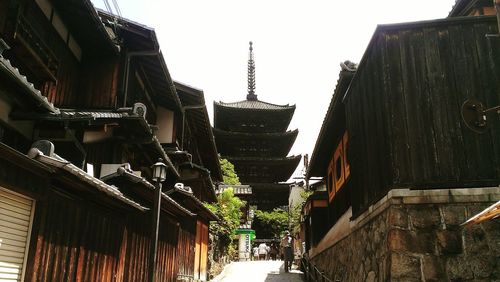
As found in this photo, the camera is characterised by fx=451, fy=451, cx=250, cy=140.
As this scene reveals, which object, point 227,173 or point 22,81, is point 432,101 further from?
point 227,173

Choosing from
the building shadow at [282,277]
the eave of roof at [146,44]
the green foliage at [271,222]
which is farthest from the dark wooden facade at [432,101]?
the green foliage at [271,222]

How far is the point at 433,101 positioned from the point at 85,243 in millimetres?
7295

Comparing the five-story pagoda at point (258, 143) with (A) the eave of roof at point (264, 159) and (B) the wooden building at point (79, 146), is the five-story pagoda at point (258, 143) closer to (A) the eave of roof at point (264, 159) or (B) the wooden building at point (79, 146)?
(A) the eave of roof at point (264, 159)

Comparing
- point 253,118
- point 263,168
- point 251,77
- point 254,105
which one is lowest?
point 263,168

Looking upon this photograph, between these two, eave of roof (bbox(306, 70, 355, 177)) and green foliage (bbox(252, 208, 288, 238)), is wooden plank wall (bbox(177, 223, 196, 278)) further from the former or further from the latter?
green foliage (bbox(252, 208, 288, 238))

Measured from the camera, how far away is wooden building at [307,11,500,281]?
Result: 7.84 m

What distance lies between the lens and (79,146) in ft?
36.0

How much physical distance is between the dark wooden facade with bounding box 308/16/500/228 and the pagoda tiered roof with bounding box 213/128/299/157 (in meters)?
38.8

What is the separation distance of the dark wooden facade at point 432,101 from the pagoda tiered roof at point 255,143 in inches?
1527

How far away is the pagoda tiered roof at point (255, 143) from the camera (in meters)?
48.1

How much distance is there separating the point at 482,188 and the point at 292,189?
44.7m

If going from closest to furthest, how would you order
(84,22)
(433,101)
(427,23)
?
(433,101) → (427,23) → (84,22)

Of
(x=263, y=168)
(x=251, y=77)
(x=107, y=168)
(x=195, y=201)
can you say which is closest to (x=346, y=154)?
(x=195, y=201)

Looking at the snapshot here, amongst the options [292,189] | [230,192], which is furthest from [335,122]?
[292,189]
